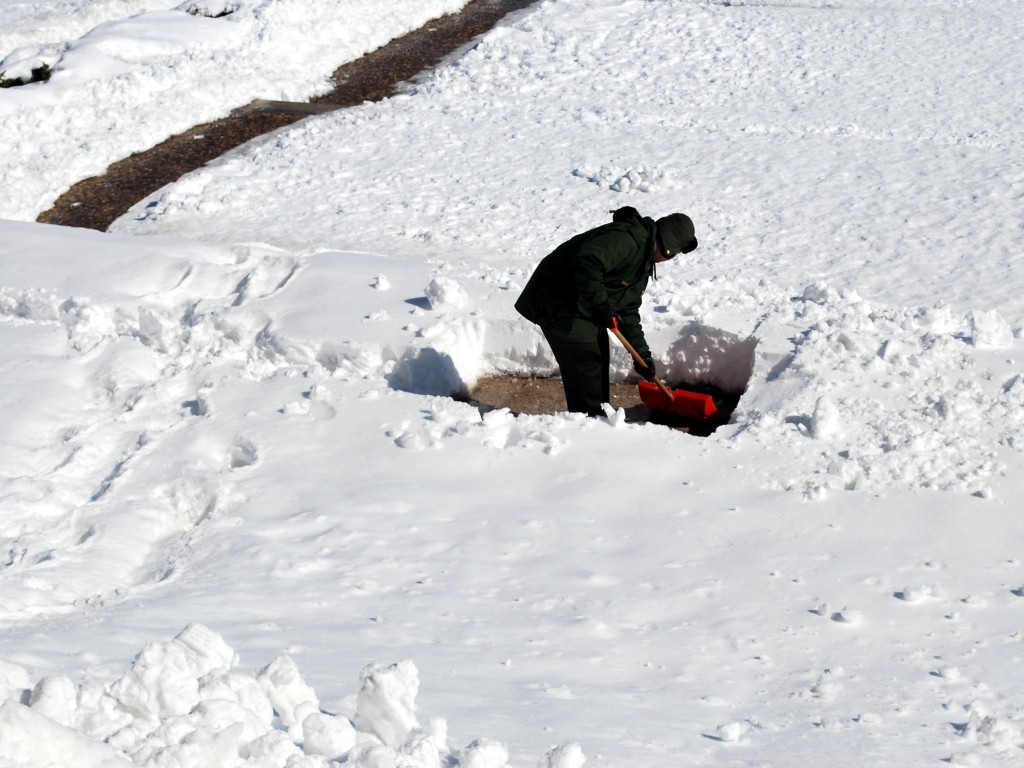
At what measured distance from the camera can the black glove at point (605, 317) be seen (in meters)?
5.85

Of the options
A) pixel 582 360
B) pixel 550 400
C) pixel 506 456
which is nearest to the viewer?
pixel 506 456

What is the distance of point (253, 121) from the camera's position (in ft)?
38.3

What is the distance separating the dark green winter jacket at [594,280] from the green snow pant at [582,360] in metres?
0.01

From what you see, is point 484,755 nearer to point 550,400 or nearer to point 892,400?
point 892,400

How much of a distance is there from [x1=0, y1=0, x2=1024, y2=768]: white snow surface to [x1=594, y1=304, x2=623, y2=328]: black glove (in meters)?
0.56

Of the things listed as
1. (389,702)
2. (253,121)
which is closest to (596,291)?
(389,702)

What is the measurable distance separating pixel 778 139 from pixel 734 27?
139 inches

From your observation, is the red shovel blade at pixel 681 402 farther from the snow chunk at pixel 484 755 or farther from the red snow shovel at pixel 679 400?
the snow chunk at pixel 484 755

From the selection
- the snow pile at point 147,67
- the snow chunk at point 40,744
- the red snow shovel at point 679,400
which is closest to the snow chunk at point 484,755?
the snow chunk at point 40,744

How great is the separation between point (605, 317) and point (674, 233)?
0.55 m

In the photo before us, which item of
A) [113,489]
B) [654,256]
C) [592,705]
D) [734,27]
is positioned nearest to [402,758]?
[592,705]

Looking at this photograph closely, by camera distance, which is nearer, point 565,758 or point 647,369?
point 565,758

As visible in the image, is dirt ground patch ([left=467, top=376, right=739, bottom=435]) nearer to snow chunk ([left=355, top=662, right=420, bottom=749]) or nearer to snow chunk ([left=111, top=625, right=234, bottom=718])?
snow chunk ([left=355, top=662, right=420, bottom=749])

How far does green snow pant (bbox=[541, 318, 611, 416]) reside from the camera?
19.8 ft
